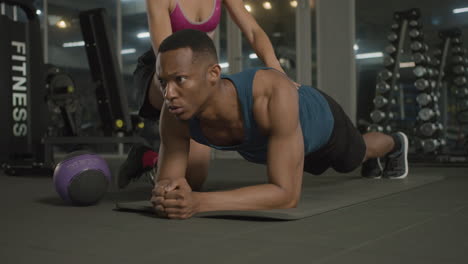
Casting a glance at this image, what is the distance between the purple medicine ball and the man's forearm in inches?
19.6

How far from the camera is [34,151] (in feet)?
11.5

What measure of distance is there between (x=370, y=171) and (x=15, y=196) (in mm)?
1725

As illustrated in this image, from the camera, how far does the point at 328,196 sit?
1.91 metres

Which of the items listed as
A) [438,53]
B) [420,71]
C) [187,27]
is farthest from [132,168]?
[438,53]

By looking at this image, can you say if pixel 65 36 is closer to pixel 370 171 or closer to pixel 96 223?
pixel 370 171

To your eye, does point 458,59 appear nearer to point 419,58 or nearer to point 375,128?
point 419,58

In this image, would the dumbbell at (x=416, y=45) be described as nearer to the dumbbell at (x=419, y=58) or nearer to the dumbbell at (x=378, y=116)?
the dumbbell at (x=419, y=58)

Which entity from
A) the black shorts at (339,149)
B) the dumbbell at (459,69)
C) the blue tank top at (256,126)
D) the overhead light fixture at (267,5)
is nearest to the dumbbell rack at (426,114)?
the dumbbell at (459,69)

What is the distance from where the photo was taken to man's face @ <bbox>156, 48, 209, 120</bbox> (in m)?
1.27

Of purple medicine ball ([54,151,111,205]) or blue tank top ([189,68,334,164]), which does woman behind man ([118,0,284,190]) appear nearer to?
blue tank top ([189,68,334,164])

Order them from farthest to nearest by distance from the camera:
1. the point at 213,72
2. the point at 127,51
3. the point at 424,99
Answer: the point at 127,51, the point at 424,99, the point at 213,72

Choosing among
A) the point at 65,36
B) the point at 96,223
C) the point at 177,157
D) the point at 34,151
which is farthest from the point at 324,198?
the point at 65,36

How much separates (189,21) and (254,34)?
11.3 inches

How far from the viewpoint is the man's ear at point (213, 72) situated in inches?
52.7
